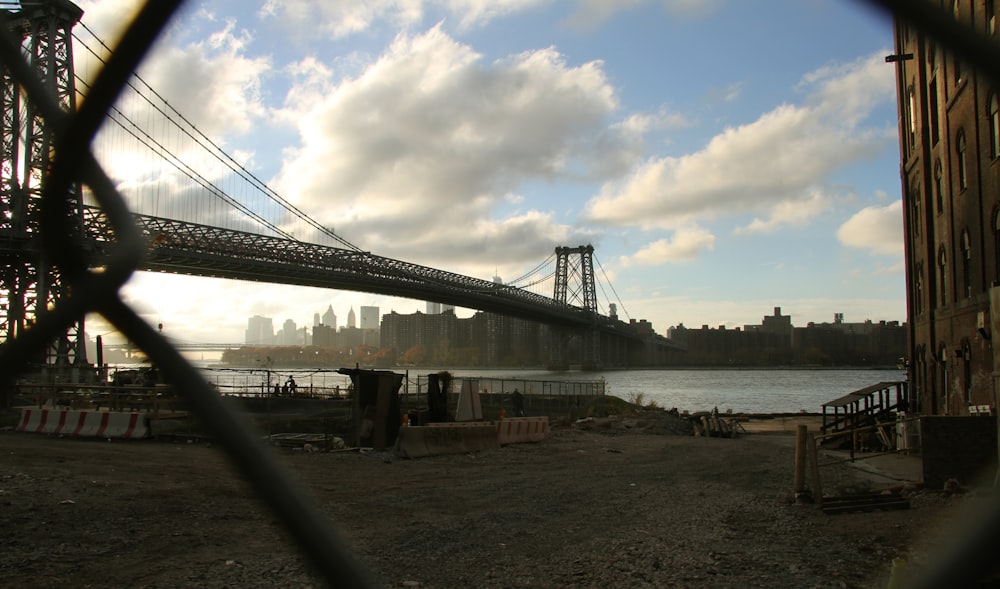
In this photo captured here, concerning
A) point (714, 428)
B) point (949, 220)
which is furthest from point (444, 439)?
point (949, 220)

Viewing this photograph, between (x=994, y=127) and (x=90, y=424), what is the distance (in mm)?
22606

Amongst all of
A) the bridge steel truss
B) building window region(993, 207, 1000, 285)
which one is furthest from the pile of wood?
the bridge steel truss

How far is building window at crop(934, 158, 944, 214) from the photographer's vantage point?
21.8 m

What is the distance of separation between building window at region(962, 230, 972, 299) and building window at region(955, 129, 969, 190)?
1.27 m

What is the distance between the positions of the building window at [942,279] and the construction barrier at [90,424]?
22.2 metres

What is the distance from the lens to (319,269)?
56.7 meters

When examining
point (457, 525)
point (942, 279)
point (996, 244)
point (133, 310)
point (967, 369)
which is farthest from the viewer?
point (942, 279)

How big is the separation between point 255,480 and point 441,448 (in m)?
17.0

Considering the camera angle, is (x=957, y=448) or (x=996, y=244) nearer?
(x=957, y=448)

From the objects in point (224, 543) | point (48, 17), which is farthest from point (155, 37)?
point (48, 17)

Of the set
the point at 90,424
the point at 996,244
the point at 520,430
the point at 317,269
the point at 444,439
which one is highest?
the point at 317,269

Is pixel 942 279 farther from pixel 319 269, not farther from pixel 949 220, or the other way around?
pixel 319 269

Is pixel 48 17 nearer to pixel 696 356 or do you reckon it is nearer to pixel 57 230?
pixel 57 230

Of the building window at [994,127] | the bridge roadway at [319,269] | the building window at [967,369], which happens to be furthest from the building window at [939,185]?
the bridge roadway at [319,269]
